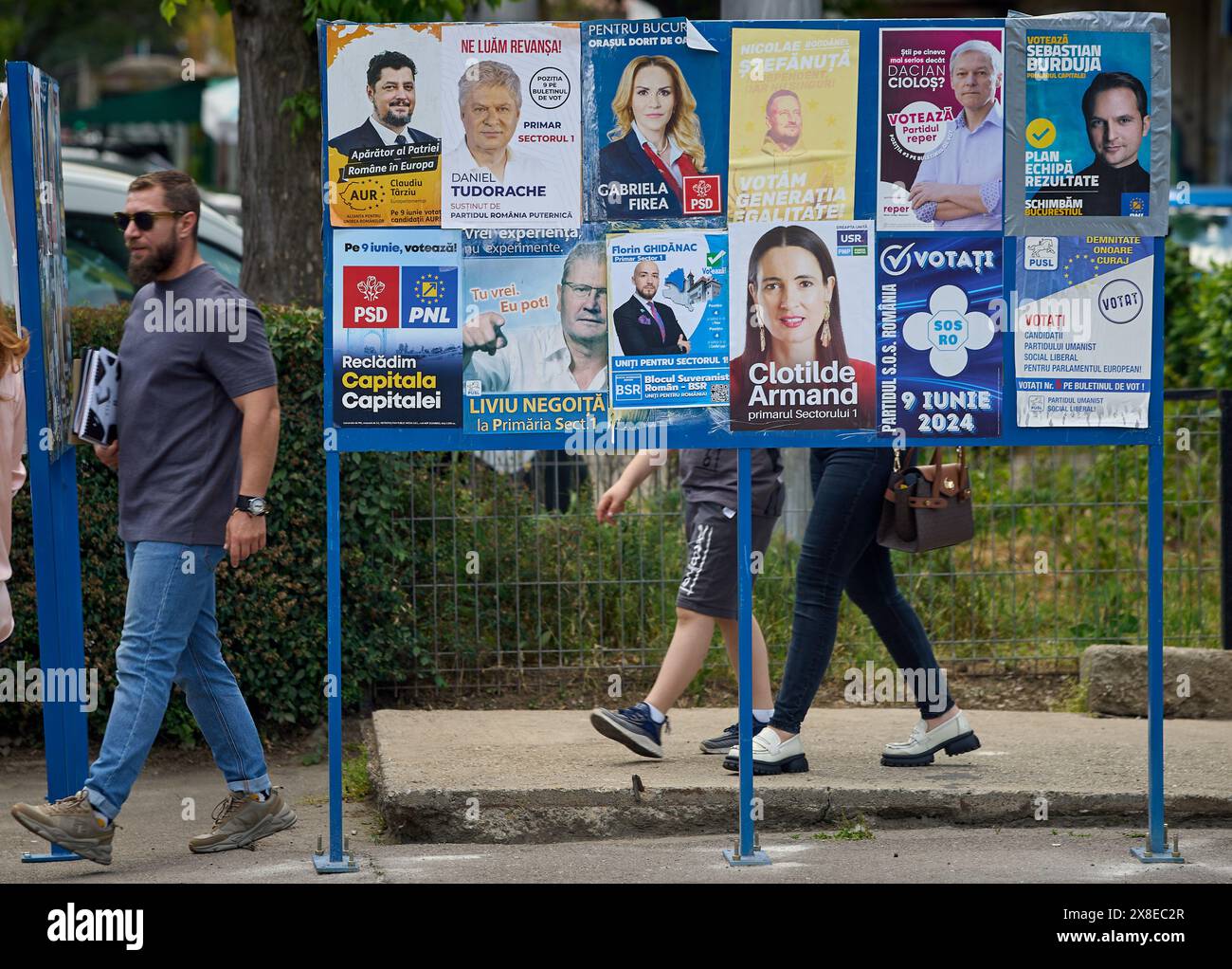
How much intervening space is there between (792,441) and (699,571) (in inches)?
43.1

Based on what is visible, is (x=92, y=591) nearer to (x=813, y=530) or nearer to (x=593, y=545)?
(x=593, y=545)

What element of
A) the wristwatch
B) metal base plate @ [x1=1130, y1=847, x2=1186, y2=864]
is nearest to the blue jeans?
the wristwatch

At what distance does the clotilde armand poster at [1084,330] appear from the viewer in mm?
4941

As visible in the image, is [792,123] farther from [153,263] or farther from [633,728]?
[633,728]

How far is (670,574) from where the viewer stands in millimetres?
7438

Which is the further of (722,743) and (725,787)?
(722,743)

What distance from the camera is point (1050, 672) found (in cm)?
764

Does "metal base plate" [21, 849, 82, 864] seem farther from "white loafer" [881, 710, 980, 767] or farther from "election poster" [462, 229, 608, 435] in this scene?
"white loafer" [881, 710, 980, 767]

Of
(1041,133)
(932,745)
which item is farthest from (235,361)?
(932,745)

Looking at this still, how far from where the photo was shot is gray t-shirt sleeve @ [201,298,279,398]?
4.94m

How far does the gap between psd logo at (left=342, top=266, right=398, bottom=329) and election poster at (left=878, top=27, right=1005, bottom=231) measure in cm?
150

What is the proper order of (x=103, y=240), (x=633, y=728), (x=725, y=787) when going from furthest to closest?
(x=103, y=240) < (x=633, y=728) < (x=725, y=787)

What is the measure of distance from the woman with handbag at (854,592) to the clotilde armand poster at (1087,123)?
45.2 inches
